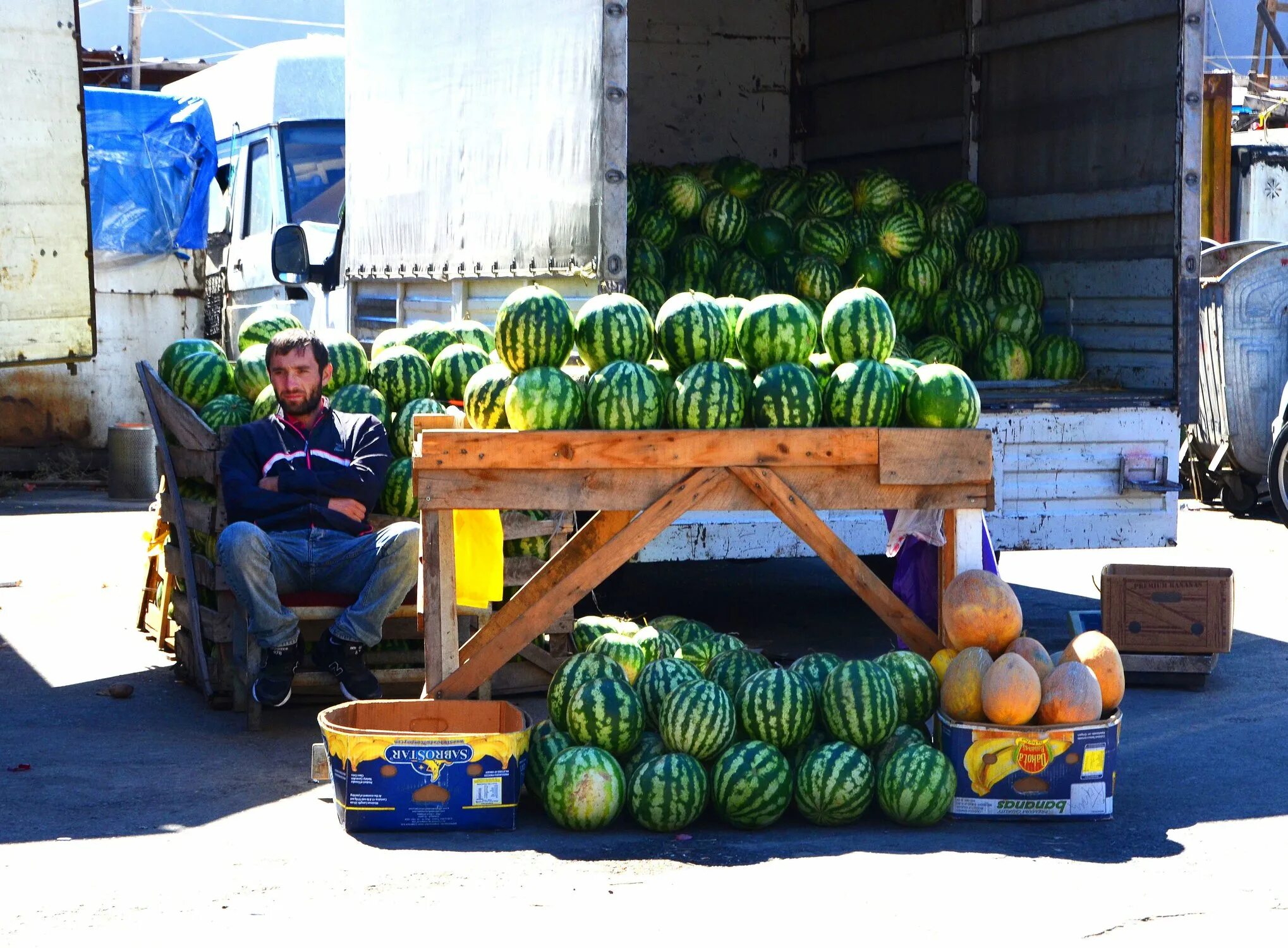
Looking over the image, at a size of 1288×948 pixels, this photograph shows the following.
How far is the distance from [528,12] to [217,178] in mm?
7096

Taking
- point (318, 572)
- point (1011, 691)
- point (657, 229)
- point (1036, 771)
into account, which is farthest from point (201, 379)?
point (1036, 771)

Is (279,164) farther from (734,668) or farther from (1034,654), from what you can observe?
(1034,654)

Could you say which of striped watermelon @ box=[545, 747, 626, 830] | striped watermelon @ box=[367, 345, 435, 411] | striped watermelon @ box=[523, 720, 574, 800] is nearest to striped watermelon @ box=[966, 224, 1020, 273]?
striped watermelon @ box=[367, 345, 435, 411]

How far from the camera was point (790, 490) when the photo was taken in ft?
16.9

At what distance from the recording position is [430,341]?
711cm

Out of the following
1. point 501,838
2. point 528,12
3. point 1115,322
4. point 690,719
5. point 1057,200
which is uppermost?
point 528,12

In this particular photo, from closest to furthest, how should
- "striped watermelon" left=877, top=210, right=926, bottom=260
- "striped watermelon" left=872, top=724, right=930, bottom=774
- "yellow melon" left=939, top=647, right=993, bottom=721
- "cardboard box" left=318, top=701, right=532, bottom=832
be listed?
"cardboard box" left=318, top=701, right=532, bottom=832 → "striped watermelon" left=872, top=724, right=930, bottom=774 → "yellow melon" left=939, top=647, right=993, bottom=721 → "striped watermelon" left=877, top=210, right=926, bottom=260

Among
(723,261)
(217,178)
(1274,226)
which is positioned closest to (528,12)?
(723,261)

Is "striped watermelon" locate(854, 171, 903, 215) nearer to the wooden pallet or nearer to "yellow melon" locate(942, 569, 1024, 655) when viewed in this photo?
the wooden pallet

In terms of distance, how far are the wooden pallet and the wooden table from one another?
81.5 inches

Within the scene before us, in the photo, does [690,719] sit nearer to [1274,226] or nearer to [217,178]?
[217,178]

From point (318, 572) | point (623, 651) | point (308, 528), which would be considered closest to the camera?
point (623, 651)

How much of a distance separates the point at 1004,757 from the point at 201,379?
3866 millimetres

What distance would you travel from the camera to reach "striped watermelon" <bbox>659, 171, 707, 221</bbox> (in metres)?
8.85
